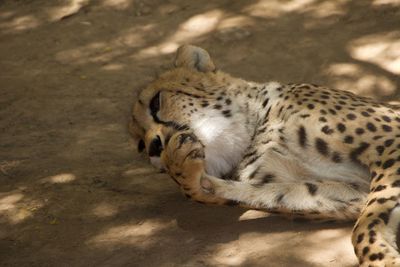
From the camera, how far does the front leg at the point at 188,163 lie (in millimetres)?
3682

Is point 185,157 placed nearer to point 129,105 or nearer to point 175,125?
point 175,125

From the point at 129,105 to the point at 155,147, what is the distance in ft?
5.55

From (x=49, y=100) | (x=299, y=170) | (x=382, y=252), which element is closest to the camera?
(x=382, y=252)

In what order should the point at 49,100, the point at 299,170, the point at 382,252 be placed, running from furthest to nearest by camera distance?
the point at 49,100
the point at 299,170
the point at 382,252

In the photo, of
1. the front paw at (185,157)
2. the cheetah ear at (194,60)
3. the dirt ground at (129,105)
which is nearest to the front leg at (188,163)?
the front paw at (185,157)

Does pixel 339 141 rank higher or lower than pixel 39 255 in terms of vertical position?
higher

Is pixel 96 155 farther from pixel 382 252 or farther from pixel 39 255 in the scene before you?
pixel 382 252

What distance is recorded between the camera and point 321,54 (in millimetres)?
5949

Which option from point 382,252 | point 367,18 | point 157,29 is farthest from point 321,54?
point 382,252

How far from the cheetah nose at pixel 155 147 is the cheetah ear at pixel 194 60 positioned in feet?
2.24

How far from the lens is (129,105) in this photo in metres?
5.66

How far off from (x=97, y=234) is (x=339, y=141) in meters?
1.34

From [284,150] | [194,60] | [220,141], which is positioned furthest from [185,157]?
[194,60]

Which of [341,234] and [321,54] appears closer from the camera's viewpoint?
[341,234]
